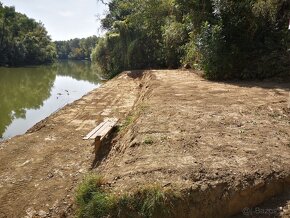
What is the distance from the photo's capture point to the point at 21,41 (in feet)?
198

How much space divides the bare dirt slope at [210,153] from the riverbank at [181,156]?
1 cm

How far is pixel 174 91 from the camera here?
9289 mm

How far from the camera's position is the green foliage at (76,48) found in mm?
109250

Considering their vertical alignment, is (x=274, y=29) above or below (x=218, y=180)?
above

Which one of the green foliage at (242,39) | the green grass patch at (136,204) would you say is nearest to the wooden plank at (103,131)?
the green grass patch at (136,204)

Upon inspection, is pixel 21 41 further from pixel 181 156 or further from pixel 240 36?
pixel 181 156

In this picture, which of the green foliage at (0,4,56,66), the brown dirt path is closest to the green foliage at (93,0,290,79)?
the brown dirt path

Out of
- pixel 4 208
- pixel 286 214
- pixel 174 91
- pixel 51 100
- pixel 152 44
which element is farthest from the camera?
pixel 152 44

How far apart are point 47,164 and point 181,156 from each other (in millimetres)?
3110

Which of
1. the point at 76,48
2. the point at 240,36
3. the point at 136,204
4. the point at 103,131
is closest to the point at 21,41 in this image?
the point at 240,36

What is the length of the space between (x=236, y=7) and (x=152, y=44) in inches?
443

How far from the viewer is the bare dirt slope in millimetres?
3689

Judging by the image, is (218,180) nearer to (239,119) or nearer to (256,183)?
(256,183)

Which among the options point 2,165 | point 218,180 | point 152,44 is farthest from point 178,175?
point 152,44
